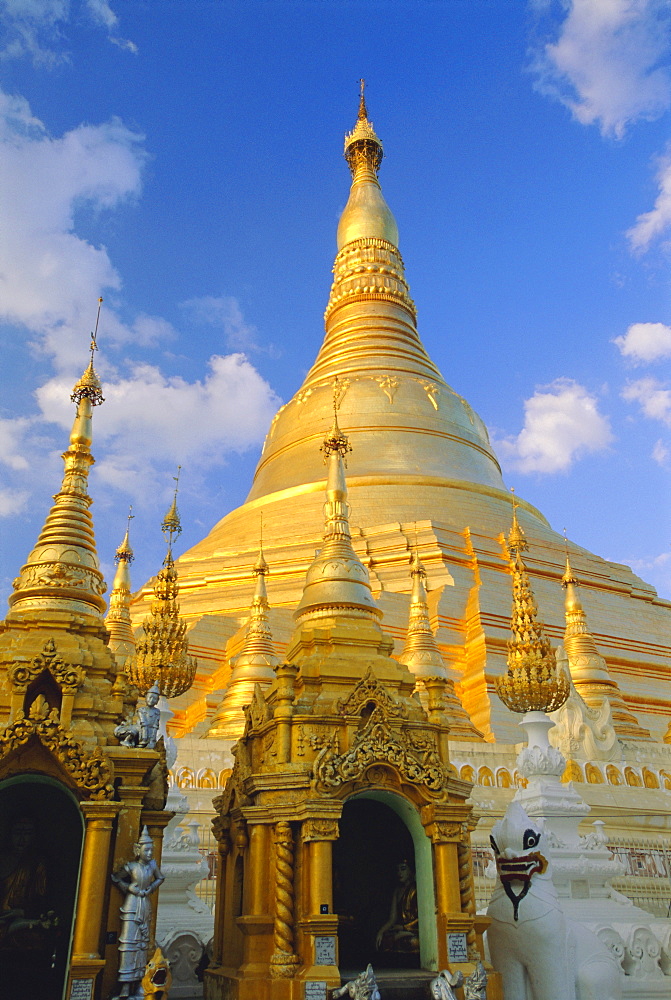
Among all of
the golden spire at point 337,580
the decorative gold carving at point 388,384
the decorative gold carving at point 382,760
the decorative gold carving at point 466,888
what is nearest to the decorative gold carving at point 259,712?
the decorative gold carving at point 382,760

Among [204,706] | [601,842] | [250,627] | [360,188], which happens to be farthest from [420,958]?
[360,188]

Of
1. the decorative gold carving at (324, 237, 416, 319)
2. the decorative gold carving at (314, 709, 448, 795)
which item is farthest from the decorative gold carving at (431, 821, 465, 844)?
the decorative gold carving at (324, 237, 416, 319)

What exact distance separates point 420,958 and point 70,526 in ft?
18.9

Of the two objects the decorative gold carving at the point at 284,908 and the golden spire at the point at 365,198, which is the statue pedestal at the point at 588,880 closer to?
the decorative gold carving at the point at 284,908

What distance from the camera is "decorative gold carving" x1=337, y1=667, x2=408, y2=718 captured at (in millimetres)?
7469

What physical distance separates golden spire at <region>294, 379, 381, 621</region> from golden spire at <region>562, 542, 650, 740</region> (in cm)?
1106

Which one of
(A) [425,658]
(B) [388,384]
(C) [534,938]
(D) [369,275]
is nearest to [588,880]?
(C) [534,938]

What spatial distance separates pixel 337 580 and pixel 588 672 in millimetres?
12106

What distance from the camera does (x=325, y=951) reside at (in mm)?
6605

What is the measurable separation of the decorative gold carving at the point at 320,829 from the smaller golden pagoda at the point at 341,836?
11mm

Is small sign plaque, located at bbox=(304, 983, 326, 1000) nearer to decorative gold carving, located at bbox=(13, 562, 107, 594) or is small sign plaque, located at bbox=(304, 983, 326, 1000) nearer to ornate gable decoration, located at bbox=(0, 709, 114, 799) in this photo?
ornate gable decoration, located at bbox=(0, 709, 114, 799)

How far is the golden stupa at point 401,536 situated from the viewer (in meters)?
22.0

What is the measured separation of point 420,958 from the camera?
23.8 feet

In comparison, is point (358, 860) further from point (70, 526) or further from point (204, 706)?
point (204, 706)
